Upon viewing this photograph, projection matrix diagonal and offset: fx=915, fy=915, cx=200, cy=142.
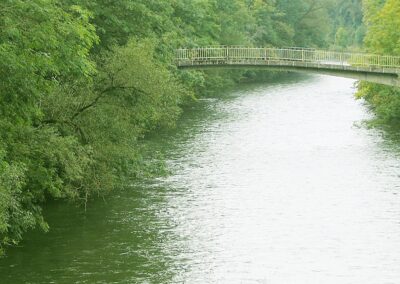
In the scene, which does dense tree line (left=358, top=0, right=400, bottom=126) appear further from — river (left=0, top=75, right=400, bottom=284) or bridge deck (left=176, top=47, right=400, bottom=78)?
river (left=0, top=75, right=400, bottom=284)

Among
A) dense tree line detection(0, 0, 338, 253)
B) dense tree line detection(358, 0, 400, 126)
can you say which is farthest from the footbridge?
dense tree line detection(0, 0, 338, 253)

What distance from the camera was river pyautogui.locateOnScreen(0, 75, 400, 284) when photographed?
27.3m

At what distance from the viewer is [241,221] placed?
3300cm

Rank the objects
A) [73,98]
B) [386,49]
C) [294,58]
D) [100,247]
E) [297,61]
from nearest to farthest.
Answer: [100,247], [73,98], [297,61], [294,58], [386,49]

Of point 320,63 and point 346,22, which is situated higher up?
point 320,63

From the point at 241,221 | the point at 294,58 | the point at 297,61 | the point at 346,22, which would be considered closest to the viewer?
the point at 241,221

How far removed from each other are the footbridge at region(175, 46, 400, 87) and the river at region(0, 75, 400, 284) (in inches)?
159

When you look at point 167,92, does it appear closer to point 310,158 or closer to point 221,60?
point 310,158

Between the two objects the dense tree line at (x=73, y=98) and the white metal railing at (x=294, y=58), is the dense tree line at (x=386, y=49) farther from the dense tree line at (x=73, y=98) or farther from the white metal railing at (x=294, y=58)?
the dense tree line at (x=73, y=98)

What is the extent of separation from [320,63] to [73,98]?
27.5 meters

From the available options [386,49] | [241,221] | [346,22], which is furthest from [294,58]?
[346,22]

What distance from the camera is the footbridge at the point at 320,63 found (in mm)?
54156

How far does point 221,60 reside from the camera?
199 ft

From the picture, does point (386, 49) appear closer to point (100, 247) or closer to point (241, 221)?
point (241, 221)
